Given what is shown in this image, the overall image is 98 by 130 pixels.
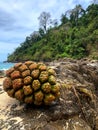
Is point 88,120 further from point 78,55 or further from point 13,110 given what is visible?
point 78,55

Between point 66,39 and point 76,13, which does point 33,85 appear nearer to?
point 66,39

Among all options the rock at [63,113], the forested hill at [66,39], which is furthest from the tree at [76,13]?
the rock at [63,113]

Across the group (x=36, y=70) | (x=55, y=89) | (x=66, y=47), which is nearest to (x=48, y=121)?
(x=55, y=89)

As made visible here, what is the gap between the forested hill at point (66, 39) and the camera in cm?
4528

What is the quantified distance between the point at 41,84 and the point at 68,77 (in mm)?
790

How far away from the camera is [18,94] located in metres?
2.10

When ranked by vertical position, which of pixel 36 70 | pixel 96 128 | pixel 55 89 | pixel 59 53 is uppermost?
pixel 36 70

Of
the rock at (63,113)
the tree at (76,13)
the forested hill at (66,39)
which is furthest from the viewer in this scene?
the tree at (76,13)

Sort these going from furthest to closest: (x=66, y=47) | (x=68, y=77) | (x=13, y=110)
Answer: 1. (x=66, y=47)
2. (x=68, y=77)
3. (x=13, y=110)

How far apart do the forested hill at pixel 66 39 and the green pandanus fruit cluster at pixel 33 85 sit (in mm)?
39651

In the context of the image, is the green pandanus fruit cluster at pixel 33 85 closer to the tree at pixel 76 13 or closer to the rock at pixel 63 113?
the rock at pixel 63 113

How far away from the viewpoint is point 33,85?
6.84ft

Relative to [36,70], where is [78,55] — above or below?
below

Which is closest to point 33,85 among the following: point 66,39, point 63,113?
point 63,113
